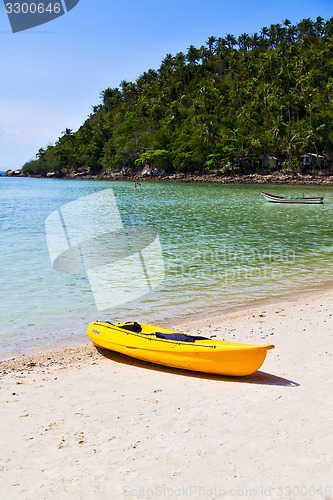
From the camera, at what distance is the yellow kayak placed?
244 inches

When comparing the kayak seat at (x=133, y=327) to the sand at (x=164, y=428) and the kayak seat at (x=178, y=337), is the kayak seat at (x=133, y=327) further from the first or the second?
the kayak seat at (x=178, y=337)

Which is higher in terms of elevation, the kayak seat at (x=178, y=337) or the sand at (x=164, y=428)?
the kayak seat at (x=178, y=337)

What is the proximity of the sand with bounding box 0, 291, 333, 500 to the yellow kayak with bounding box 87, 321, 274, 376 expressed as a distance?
0.22 metres

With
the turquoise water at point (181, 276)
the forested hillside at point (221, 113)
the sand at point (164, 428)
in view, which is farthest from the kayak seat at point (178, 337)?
the forested hillside at point (221, 113)

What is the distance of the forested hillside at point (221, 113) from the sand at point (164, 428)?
82993 mm

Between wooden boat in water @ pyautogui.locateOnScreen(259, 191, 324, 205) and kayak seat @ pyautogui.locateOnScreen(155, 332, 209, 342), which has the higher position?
kayak seat @ pyautogui.locateOnScreen(155, 332, 209, 342)

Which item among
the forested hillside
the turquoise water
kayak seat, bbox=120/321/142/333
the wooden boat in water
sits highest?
the forested hillside

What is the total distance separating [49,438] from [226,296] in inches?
304

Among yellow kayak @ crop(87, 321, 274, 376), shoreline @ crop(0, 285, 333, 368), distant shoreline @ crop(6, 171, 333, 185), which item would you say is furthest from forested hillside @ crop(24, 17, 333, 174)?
yellow kayak @ crop(87, 321, 274, 376)

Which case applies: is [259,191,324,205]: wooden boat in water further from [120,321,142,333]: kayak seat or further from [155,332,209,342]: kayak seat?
[155,332,209,342]: kayak seat

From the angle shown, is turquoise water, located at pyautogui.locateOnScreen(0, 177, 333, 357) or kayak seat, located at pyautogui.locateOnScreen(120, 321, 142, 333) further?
turquoise water, located at pyautogui.locateOnScreen(0, 177, 333, 357)

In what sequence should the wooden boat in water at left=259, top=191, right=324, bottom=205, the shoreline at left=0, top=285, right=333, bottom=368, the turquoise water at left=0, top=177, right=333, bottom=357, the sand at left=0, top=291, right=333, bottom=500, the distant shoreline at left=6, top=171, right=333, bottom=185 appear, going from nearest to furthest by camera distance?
the sand at left=0, top=291, right=333, bottom=500 → the shoreline at left=0, top=285, right=333, bottom=368 → the turquoise water at left=0, top=177, right=333, bottom=357 → the wooden boat in water at left=259, top=191, right=324, bottom=205 → the distant shoreline at left=6, top=171, right=333, bottom=185

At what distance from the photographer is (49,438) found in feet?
15.9

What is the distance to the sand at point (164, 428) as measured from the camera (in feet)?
12.9
